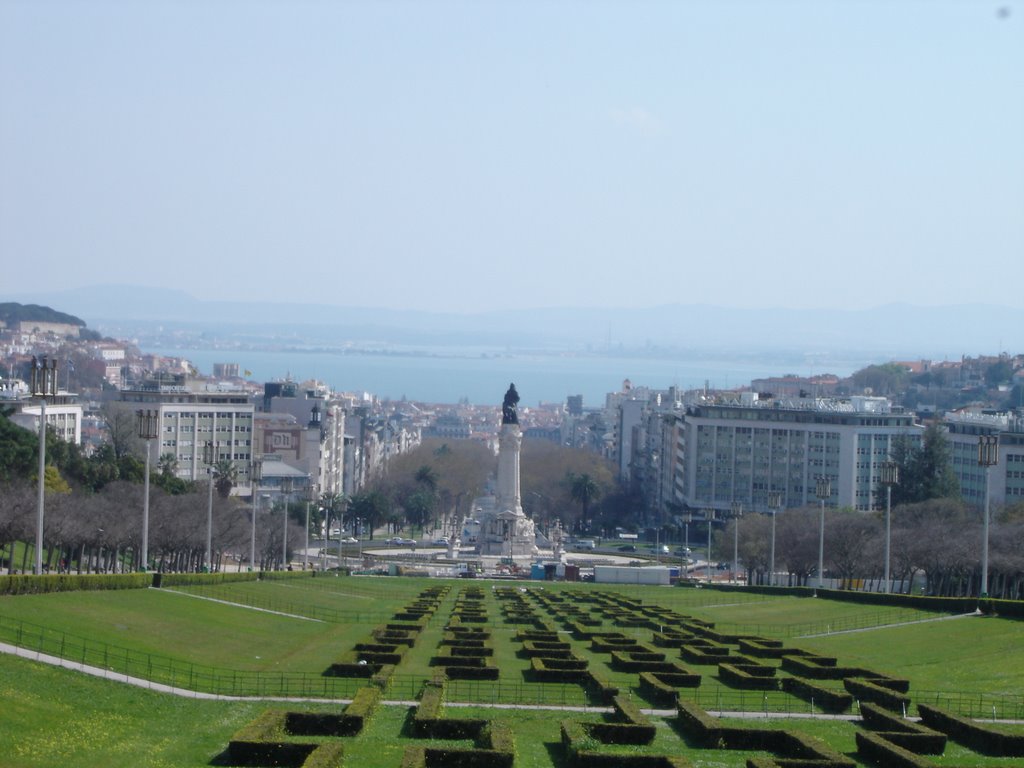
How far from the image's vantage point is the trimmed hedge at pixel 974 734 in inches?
1339

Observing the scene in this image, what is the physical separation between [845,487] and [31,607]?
357 feet

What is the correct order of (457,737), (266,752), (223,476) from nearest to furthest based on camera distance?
(266,752) < (457,737) < (223,476)

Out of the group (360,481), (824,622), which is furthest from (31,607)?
(360,481)

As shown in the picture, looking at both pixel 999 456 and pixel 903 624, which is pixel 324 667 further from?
pixel 999 456

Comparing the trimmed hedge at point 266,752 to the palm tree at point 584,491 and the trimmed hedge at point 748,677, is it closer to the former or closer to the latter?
the trimmed hedge at point 748,677

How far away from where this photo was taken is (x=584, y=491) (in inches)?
6097

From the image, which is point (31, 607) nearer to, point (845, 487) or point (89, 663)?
point (89, 663)

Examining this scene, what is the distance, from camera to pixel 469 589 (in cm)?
8694

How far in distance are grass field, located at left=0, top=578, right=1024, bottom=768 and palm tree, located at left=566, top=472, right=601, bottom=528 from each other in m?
78.4

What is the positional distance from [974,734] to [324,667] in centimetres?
1830

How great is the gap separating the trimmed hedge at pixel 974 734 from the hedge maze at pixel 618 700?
0.10 ft

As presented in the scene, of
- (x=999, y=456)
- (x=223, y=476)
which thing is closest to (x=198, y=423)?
(x=223, y=476)

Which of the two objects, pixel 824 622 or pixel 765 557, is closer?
pixel 824 622

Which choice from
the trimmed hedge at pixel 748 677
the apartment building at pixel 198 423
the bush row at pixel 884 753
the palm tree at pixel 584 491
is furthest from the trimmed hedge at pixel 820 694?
the palm tree at pixel 584 491
